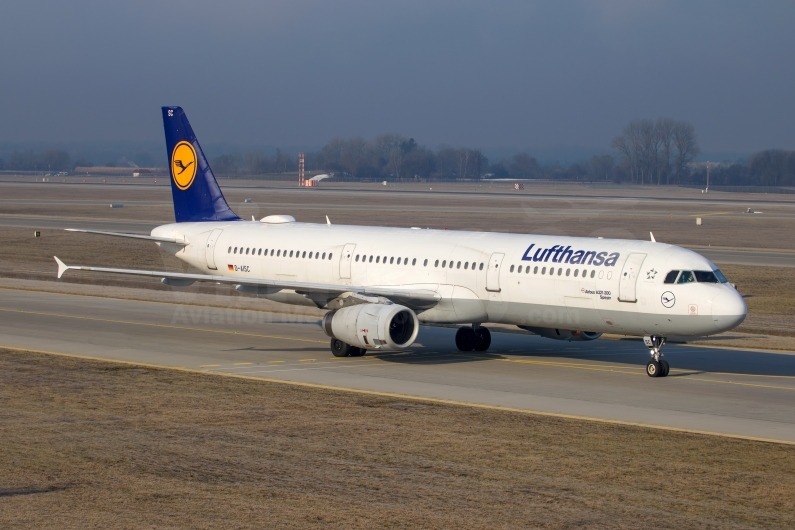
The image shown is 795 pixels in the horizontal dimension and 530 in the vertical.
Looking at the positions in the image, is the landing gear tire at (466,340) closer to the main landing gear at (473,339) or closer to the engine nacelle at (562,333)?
the main landing gear at (473,339)

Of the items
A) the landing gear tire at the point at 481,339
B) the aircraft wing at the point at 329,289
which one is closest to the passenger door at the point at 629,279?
the aircraft wing at the point at 329,289

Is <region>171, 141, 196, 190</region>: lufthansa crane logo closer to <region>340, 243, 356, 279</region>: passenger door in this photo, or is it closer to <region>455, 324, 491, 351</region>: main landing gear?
<region>340, 243, 356, 279</region>: passenger door

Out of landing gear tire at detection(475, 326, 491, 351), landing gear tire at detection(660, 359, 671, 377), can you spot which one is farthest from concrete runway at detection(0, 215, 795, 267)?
landing gear tire at detection(660, 359, 671, 377)

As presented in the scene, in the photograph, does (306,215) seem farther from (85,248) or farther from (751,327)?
(751,327)

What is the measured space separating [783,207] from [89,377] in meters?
126

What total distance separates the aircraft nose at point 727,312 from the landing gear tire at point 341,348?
1135cm

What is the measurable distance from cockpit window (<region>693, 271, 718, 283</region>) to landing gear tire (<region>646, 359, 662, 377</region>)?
9.30 ft

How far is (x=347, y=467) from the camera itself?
19641 millimetres

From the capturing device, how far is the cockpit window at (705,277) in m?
29.9

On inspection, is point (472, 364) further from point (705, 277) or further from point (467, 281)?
point (705, 277)

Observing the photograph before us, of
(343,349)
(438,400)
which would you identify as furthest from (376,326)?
(438,400)

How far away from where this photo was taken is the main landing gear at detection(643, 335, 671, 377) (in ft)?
101

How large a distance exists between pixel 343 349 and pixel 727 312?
39.2 feet

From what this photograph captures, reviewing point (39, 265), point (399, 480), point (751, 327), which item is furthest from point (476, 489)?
point (39, 265)
